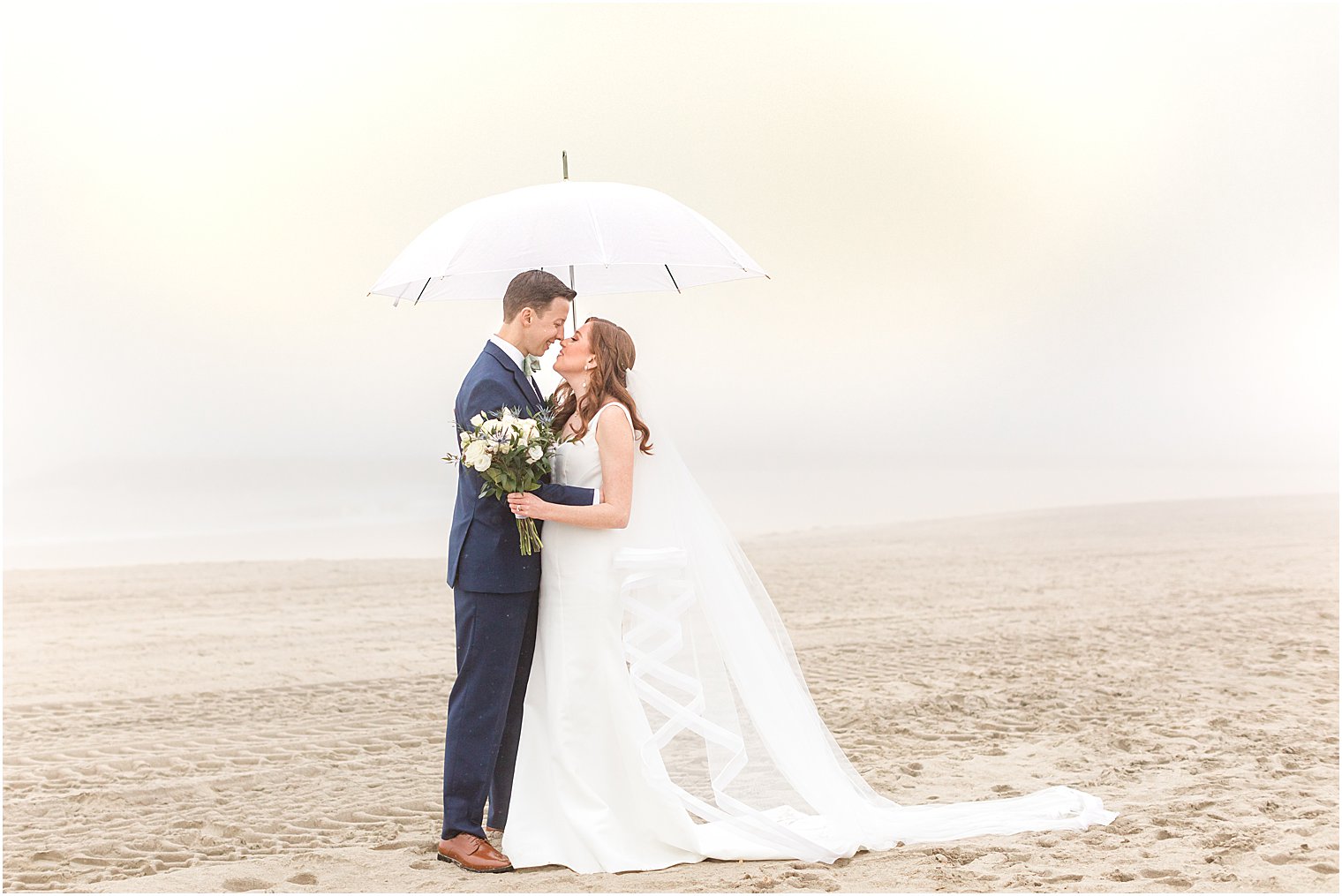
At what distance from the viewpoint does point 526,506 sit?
4.28 metres

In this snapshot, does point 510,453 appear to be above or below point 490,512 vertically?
above

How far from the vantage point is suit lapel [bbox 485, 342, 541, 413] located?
446 cm

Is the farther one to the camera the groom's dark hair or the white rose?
the groom's dark hair

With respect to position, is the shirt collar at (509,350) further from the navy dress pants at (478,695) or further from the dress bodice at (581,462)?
Result: the navy dress pants at (478,695)

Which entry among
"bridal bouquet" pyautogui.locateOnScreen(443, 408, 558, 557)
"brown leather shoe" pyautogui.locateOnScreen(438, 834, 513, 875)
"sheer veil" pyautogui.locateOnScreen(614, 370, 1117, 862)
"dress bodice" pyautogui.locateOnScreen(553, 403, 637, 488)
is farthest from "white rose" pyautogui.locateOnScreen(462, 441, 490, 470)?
"brown leather shoe" pyautogui.locateOnScreen(438, 834, 513, 875)

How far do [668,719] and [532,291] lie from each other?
5.73 feet

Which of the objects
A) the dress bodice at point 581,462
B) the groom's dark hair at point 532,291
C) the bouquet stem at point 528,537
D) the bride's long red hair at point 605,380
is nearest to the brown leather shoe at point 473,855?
the bouquet stem at point 528,537

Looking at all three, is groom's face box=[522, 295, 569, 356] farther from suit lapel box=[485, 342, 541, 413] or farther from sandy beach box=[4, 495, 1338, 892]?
sandy beach box=[4, 495, 1338, 892]

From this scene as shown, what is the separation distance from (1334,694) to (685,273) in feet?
18.6

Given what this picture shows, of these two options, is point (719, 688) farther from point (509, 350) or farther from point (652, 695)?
point (509, 350)

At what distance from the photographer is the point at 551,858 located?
172 inches

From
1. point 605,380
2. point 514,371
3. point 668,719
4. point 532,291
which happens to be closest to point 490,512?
point 514,371

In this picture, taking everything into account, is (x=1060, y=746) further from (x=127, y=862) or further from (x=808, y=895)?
(x=127, y=862)

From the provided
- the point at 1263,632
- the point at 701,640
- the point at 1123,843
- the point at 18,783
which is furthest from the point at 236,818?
the point at 1263,632
